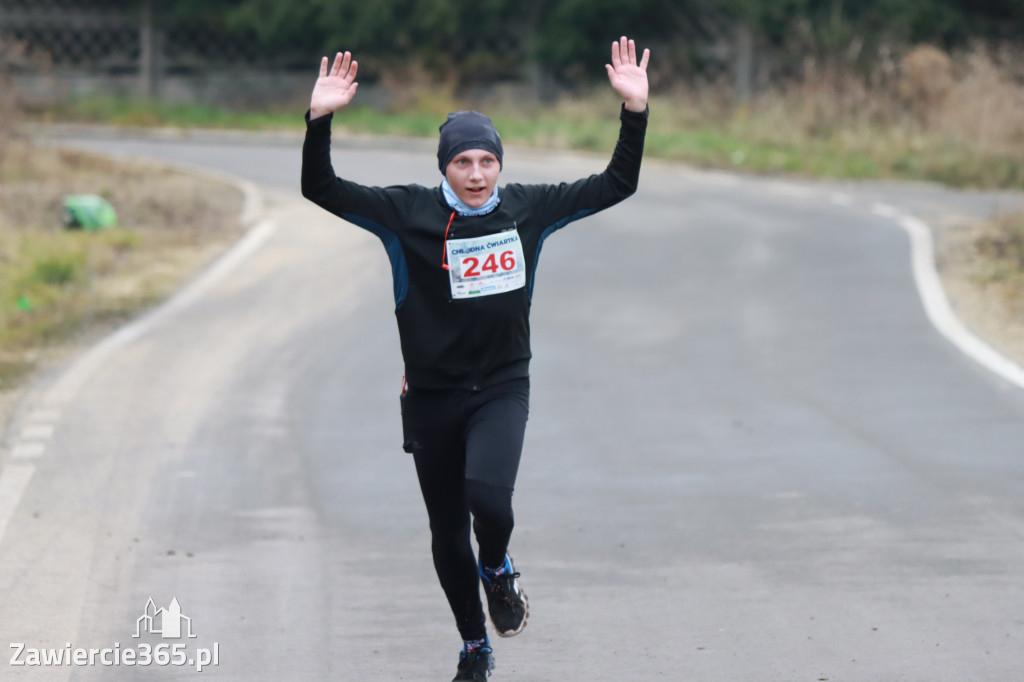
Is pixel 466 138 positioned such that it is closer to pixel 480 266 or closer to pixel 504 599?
pixel 480 266

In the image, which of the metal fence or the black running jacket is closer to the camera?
the black running jacket

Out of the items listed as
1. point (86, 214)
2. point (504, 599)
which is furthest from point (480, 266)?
point (86, 214)

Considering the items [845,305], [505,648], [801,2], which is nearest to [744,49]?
[801,2]

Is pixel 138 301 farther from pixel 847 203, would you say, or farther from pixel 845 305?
pixel 847 203

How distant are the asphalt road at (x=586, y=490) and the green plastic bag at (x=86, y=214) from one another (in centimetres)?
358

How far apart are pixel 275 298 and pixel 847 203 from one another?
28.0 ft

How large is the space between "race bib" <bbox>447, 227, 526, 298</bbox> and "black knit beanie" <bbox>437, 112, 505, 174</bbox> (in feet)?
0.79

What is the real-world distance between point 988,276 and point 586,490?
24.5ft

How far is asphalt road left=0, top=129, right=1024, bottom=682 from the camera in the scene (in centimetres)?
592

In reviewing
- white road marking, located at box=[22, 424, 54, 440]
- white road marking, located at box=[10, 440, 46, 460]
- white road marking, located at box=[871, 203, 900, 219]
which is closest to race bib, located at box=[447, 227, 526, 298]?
white road marking, located at box=[10, 440, 46, 460]

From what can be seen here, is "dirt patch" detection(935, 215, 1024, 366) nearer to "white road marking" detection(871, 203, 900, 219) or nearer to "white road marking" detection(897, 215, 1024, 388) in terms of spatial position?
"white road marking" detection(897, 215, 1024, 388)

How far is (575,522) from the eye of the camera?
25.4 feet

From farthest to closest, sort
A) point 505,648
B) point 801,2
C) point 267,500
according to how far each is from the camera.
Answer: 1. point 801,2
2. point 267,500
3. point 505,648

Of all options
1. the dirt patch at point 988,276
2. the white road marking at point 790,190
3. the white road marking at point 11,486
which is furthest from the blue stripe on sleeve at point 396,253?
the white road marking at point 790,190
